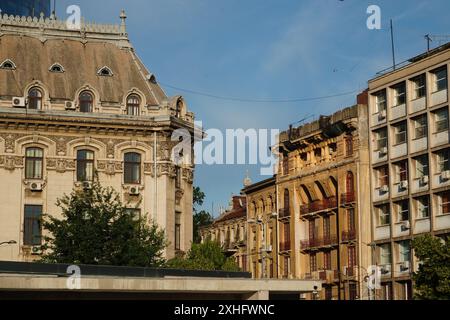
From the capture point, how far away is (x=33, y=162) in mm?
74125

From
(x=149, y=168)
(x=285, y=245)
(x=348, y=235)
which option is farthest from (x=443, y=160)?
(x=285, y=245)

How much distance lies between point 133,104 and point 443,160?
77.2 ft

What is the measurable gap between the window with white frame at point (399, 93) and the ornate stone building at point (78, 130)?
16.0m

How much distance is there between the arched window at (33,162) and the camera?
73875mm

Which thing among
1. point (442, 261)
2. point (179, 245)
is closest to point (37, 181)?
point (179, 245)

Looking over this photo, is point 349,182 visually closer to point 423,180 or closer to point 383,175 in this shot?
point 383,175

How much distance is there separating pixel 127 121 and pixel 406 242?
73.9 ft

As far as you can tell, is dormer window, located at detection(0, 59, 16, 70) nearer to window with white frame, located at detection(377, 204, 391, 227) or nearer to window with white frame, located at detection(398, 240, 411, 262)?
window with white frame, located at detection(377, 204, 391, 227)

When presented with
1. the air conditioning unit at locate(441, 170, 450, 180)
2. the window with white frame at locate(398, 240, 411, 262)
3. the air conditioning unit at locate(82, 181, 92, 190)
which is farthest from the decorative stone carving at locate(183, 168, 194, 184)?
the air conditioning unit at locate(441, 170, 450, 180)

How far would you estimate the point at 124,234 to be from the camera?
217 feet

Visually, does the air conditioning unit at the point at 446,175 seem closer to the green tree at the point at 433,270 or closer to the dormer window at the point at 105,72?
the green tree at the point at 433,270

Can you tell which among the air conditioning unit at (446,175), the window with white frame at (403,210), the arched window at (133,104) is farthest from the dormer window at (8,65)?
the air conditioning unit at (446,175)

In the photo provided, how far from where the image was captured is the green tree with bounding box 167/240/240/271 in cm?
7025
